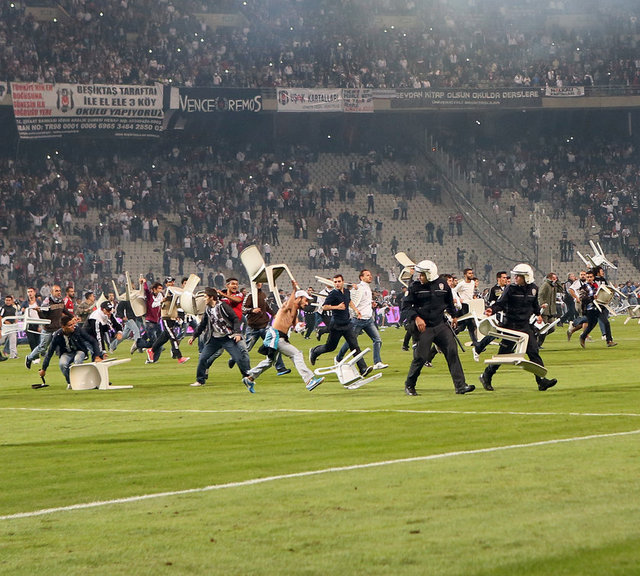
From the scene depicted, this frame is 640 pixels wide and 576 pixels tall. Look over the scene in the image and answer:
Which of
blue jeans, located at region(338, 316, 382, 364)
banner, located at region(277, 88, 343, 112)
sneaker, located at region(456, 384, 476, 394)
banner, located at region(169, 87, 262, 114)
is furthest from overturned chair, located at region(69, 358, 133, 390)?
banner, located at region(277, 88, 343, 112)

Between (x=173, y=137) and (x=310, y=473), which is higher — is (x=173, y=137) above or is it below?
above

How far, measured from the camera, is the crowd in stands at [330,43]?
59.7m

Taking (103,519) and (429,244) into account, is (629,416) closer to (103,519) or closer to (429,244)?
(103,519)

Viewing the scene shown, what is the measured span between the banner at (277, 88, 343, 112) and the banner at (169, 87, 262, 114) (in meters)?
1.25

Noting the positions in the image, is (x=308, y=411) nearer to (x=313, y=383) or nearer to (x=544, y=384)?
(x=313, y=383)

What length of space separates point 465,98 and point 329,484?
5561 centimetres

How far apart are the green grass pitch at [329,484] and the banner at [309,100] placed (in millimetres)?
43495

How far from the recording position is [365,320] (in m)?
25.4

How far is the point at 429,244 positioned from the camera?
5909cm

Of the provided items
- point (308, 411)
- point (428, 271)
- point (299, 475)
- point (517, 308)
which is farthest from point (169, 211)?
point (299, 475)

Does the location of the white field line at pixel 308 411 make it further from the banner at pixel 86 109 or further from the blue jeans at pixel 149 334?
the banner at pixel 86 109

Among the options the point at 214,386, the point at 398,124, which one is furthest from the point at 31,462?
the point at 398,124

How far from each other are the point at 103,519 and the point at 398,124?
5894 centimetres

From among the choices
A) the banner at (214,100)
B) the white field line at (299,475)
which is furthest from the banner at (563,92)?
the white field line at (299,475)
